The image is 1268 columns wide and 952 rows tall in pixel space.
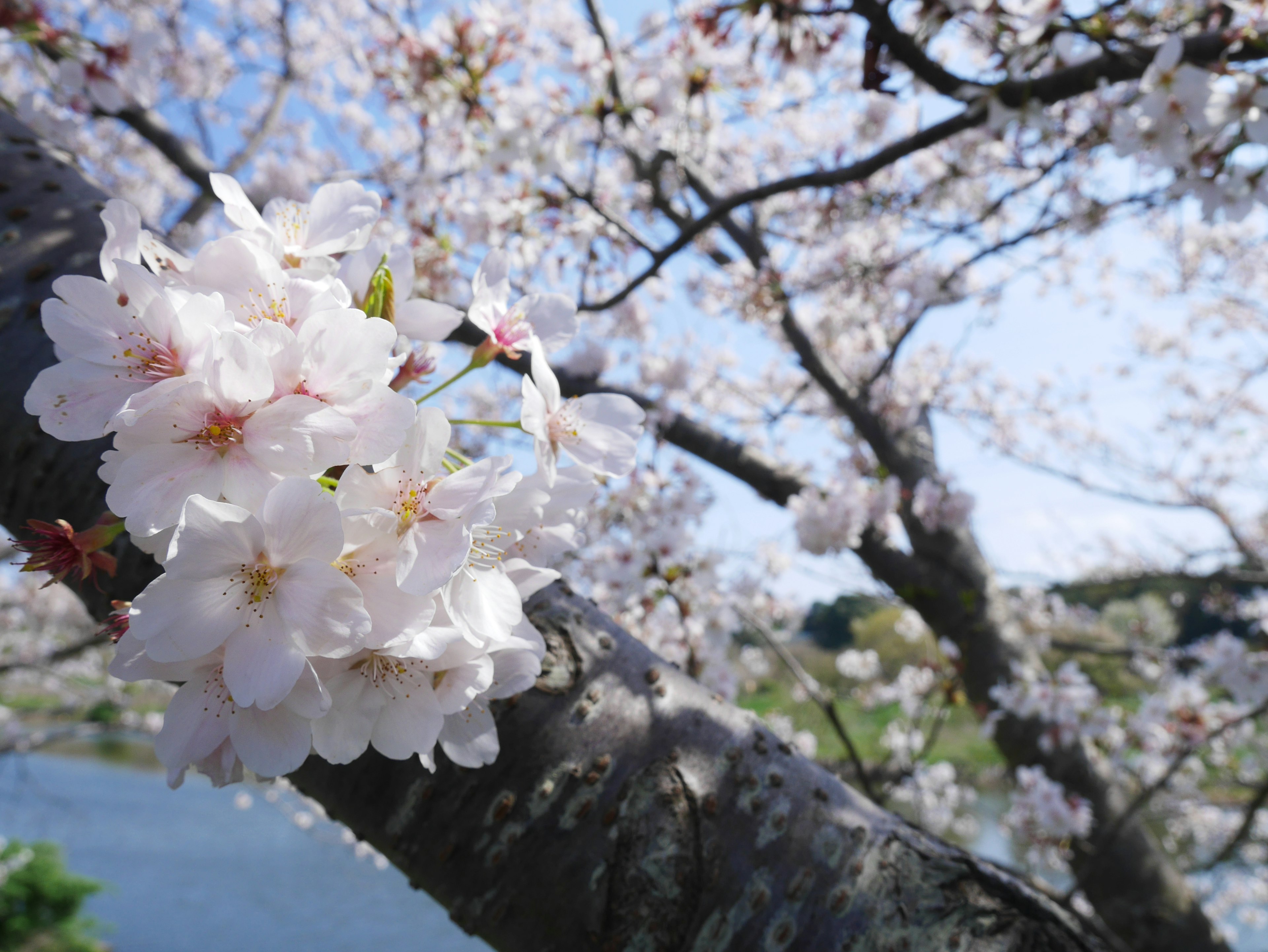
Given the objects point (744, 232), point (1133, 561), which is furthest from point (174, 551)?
point (1133, 561)

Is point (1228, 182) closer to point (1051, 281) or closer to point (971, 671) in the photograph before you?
point (971, 671)

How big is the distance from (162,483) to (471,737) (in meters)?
0.32

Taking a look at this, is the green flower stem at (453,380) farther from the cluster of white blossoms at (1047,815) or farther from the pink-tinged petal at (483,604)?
the cluster of white blossoms at (1047,815)

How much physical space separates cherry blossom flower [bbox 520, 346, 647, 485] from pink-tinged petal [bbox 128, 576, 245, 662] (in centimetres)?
26

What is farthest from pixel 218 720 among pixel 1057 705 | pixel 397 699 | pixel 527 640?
pixel 1057 705

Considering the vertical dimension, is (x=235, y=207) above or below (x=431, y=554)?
above

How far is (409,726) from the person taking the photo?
503 millimetres

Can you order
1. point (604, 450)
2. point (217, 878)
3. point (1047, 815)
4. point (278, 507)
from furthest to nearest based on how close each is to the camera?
point (217, 878), point (1047, 815), point (604, 450), point (278, 507)

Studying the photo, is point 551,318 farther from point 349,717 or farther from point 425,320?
point 349,717

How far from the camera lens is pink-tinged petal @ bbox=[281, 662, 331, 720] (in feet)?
1.43

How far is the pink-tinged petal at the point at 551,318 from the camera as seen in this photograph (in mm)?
671

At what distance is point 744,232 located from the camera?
375cm

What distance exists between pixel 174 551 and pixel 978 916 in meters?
0.78

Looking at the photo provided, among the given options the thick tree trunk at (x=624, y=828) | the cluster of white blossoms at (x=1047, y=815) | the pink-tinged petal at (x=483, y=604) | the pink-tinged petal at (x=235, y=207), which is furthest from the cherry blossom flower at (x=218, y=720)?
the cluster of white blossoms at (x=1047, y=815)
